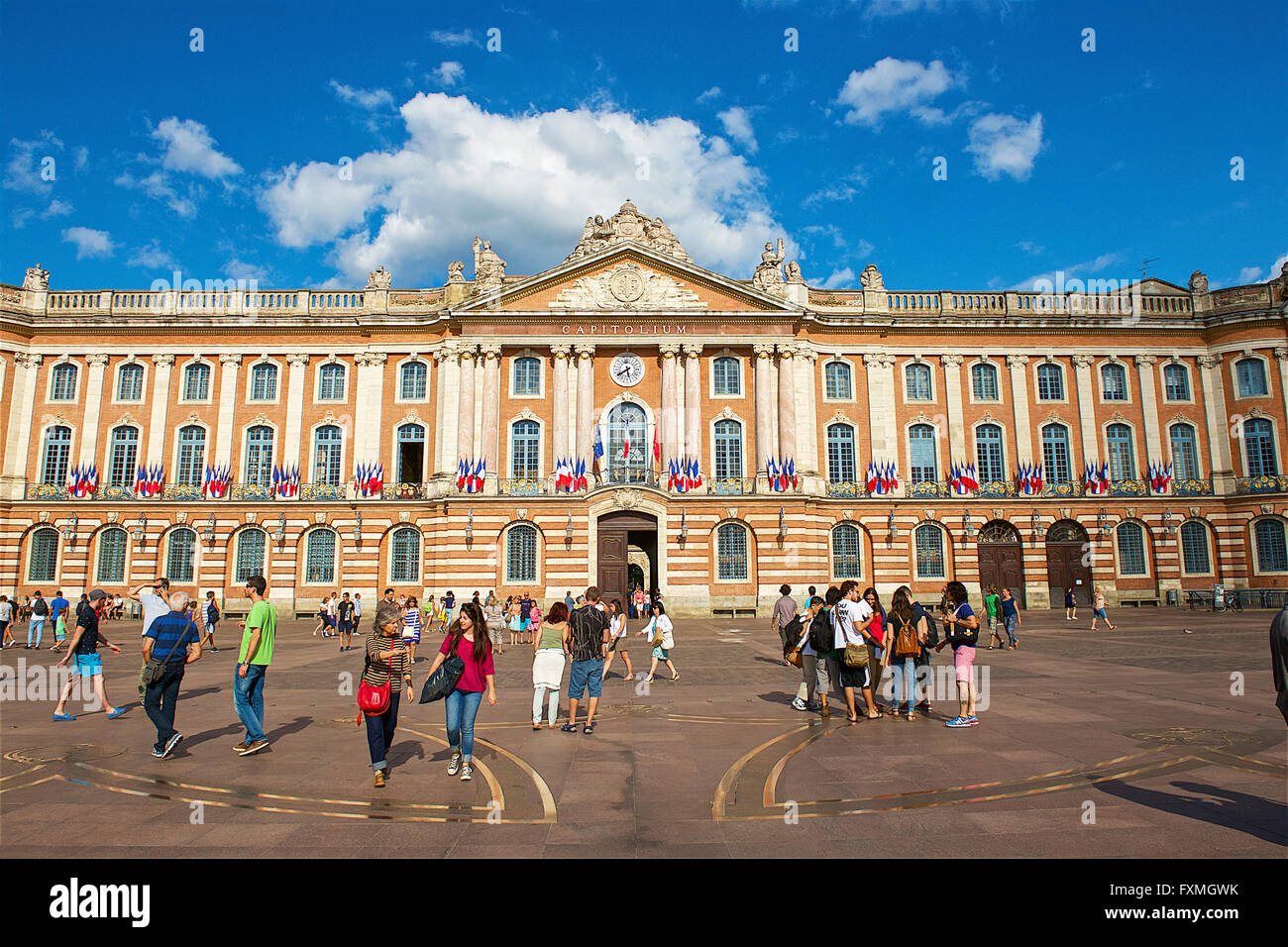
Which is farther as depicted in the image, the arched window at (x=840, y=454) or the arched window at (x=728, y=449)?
the arched window at (x=840, y=454)

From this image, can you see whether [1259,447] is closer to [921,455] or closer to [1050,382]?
[1050,382]

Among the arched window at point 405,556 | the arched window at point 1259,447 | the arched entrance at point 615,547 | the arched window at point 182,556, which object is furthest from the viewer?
the arched window at point 1259,447

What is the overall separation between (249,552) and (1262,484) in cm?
4956

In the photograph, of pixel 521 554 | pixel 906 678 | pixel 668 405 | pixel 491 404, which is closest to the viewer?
pixel 906 678

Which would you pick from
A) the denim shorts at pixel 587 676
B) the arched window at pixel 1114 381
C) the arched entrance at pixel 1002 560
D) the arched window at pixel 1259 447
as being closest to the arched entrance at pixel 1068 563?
the arched entrance at pixel 1002 560

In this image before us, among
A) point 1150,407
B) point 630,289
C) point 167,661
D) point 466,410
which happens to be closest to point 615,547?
point 466,410

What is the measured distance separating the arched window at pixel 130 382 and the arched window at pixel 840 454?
114ft

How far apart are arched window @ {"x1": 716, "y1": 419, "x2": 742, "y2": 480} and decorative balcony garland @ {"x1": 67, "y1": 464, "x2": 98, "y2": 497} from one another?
30106 millimetres

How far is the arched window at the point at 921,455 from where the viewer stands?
128ft

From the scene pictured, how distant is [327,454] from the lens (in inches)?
1511

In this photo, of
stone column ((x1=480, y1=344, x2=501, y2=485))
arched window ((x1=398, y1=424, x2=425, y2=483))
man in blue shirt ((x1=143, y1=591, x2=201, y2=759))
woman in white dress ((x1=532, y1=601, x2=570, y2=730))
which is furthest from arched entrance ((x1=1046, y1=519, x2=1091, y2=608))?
man in blue shirt ((x1=143, y1=591, x2=201, y2=759))

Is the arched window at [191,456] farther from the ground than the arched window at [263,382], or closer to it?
closer to it

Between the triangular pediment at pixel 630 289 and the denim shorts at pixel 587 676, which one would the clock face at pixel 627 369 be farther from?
the denim shorts at pixel 587 676

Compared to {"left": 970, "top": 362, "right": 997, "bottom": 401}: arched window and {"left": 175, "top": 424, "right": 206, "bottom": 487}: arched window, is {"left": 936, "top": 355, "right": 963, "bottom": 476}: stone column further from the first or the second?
{"left": 175, "top": 424, "right": 206, "bottom": 487}: arched window
